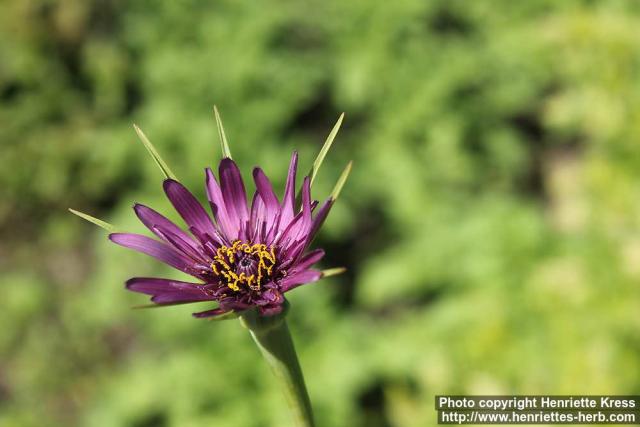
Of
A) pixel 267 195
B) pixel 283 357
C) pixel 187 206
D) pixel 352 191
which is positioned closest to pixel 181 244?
pixel 187 206

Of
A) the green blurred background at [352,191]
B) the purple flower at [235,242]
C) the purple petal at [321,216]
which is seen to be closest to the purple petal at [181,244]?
the purple flower at [235,242]

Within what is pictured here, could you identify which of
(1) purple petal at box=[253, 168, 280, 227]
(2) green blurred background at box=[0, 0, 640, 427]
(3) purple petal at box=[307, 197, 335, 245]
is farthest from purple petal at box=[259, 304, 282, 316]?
(2) green blurred background at box=[0, 0, 640, 427]

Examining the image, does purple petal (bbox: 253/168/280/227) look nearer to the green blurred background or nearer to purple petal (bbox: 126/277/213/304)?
purple petal (bbox: 126/277/213/304)

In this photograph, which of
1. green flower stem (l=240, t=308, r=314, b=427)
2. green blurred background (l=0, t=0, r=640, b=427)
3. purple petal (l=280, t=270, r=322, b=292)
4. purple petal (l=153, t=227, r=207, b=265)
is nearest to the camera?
purple petal (l=280, t=270, r=322, b=292)

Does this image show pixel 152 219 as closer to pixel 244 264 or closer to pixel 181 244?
pixel 181 244

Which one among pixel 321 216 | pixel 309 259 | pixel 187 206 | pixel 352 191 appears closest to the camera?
pixel 321 216

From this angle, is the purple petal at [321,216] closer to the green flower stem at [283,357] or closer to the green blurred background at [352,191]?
the green flower stem at [283,357]
